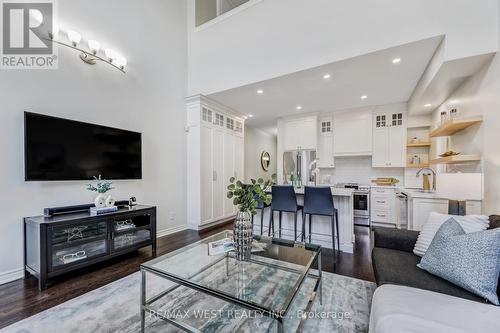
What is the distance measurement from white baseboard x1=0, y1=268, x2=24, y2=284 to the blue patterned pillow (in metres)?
3.93

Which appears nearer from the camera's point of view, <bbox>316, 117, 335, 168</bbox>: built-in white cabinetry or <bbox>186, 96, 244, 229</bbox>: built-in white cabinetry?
<bbox>186, 96, 244, 229</bbox>: built-in white cabinetry

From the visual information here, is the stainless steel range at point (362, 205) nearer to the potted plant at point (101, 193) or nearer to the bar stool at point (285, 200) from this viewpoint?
the bar stool at point (285, 200)

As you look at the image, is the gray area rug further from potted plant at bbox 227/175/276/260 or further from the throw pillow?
the throw pillow

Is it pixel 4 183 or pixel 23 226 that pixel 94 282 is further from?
pixel 4 183

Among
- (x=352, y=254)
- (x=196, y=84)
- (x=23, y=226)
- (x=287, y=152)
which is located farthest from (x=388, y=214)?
(x=23, y=226)

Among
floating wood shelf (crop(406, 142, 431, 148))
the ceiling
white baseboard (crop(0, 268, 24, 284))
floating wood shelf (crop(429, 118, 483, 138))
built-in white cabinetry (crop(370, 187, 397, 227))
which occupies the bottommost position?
white baseboard (crop(0, 268, 24, 284))

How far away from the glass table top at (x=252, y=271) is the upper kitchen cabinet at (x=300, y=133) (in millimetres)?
3619

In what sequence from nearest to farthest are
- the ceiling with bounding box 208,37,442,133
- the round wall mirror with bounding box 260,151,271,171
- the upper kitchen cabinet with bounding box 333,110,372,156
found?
the ceiling with bounding box 208,37,442,133, the upper kitchen cabinet with bounding box 333,110,372,156, the round wall mirror with bounding box 260,151,271,171

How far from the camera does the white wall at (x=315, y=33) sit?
2369mm

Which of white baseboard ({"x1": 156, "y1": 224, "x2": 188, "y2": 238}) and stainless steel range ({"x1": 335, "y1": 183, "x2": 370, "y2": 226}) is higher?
stainless steel range ({"x1": 335, "y1": 183, "x2": 370, "y2": 226})

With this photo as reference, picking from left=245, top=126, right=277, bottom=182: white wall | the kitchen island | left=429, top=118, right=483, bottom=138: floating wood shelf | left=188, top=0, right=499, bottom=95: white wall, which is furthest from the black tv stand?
left=429, top=118, right=483, bottom=138: floating wood shelf

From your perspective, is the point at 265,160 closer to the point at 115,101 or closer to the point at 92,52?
the point at 115,101

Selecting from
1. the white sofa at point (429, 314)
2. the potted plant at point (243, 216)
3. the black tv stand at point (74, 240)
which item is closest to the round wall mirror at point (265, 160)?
the black tv stand at point (74, 240)

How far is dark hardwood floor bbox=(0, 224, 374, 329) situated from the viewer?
6.04ft
